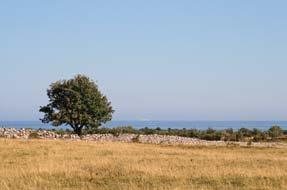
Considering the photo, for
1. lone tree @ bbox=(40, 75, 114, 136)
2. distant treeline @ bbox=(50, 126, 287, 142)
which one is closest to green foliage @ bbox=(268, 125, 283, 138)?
distant treeline @ bbox=(50, 126, 287, 142)

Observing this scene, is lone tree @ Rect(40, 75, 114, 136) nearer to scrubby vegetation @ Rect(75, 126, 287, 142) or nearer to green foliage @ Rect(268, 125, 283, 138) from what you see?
scrubby vegetation @ Rect(75, 126, 287, 142)

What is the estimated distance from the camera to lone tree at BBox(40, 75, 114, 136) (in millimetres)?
65188

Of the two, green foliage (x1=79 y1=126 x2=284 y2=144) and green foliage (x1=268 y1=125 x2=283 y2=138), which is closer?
green foliage (x1=79 y1=126 x2=284 y2=144)

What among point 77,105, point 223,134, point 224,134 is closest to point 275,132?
point 224,134

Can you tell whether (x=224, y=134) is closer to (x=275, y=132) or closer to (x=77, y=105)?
(x=275, y=132)

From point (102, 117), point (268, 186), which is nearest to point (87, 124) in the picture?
point (102, 117)

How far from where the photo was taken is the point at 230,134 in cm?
7162

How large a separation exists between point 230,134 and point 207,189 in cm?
5497

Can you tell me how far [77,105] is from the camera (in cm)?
6456

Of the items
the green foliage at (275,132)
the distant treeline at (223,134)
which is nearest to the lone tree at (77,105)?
the distant treeline at (223,134)

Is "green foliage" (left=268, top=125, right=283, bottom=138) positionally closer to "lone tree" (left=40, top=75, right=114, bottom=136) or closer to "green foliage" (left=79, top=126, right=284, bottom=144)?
"green foliage" (left=79, top=126, right=284, bottom=144)

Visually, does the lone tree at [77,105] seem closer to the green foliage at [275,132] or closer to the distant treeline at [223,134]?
the distant treeline at [223,134]

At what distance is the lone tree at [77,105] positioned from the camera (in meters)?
65.2

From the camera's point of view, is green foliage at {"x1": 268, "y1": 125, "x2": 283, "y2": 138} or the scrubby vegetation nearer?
the scrubby vegetation
